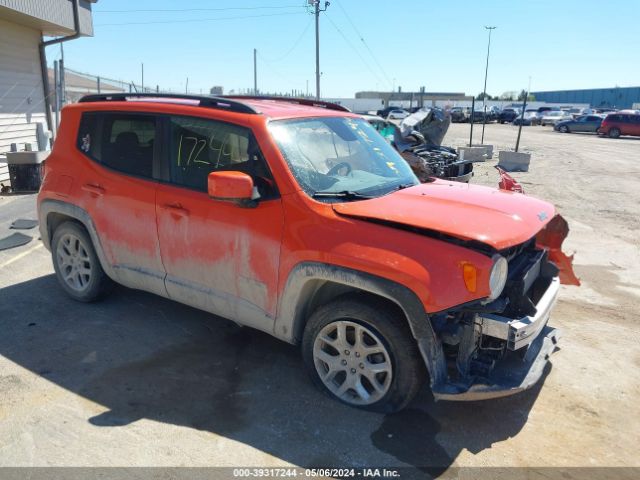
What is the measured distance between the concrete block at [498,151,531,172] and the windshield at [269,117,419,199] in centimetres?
1238

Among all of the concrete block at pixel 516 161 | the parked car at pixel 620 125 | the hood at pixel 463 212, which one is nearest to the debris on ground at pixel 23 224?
the hood at pixel 463 212

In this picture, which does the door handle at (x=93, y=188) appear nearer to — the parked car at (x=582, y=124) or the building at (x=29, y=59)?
the building at (x=29, y=59)

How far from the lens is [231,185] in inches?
130

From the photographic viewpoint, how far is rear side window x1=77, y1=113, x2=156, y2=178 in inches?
166

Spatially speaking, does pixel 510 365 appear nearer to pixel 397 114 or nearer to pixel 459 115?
pixel 397 114

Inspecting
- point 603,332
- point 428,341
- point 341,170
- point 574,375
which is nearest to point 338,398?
point 428,341

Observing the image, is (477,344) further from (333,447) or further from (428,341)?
(333,447)

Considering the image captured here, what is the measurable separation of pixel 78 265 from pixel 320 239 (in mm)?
→ 2827

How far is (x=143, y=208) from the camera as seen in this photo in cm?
Result: 414

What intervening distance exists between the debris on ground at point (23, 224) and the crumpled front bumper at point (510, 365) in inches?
Answer: 272

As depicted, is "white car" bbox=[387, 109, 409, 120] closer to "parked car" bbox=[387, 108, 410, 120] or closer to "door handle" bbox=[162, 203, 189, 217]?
"parked car" bbox=[387, 108, 410, 120]

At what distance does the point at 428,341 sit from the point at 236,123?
2024 millimetres

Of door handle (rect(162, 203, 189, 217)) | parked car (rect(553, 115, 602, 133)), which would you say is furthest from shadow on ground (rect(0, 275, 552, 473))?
parked car (rect(553, 115, 602, 133))

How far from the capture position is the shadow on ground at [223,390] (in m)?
3.09
